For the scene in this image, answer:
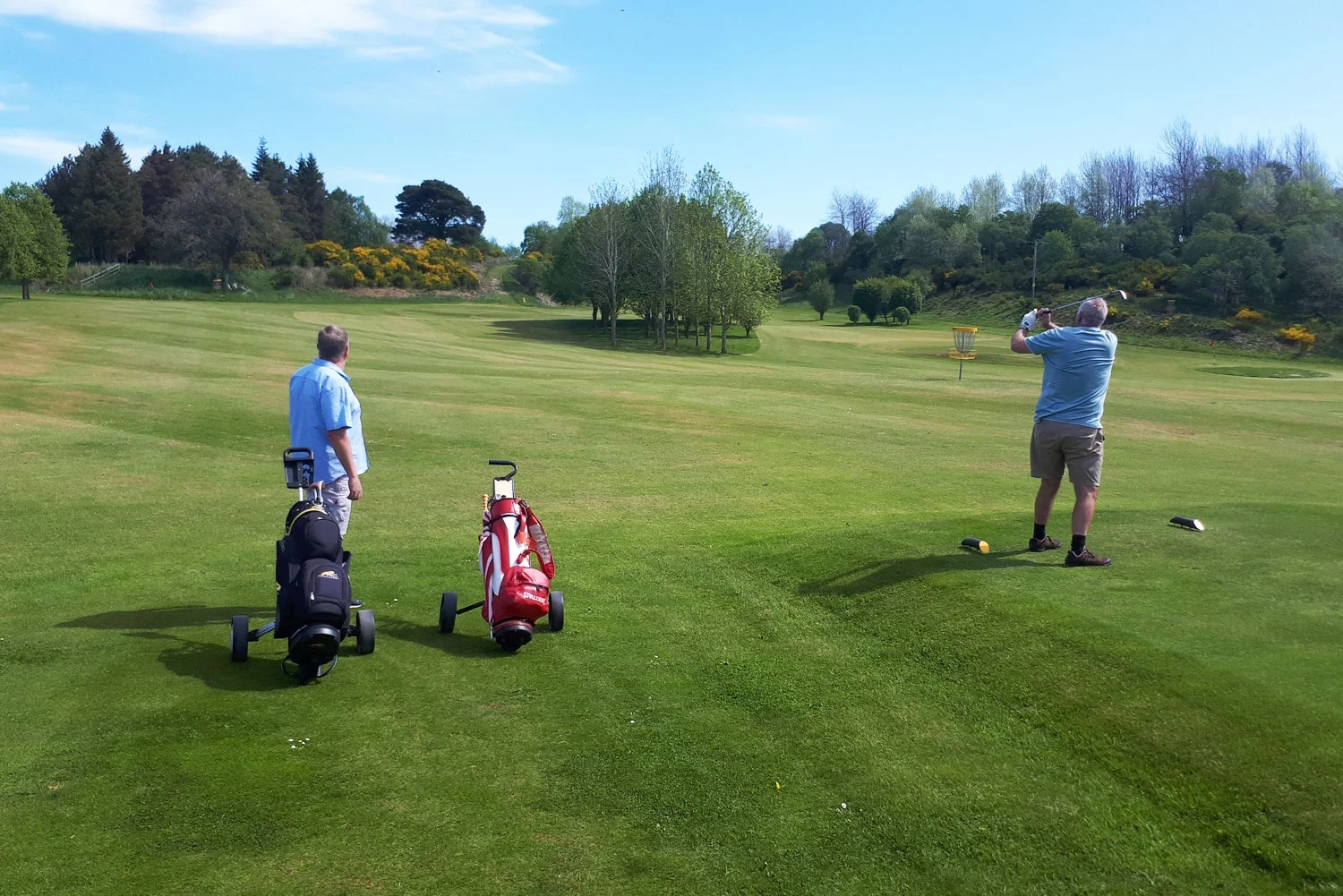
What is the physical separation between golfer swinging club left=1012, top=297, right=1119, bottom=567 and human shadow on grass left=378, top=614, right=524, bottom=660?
4911mm

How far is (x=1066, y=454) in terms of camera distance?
924 cm

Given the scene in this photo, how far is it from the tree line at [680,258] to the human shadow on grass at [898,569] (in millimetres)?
59954

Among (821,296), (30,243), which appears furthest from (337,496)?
(821,296)

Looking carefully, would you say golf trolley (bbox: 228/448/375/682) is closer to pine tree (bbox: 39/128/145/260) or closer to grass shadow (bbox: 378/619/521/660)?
grass shadow (bbox: 378/619/521/660)

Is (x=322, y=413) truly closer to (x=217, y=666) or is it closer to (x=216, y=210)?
(x=217, y=666)

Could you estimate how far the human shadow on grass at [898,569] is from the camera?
9.15m

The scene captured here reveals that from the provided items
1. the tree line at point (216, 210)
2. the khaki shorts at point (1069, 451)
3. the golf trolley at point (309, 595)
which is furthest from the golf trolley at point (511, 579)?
the tree line at point (216, 210)

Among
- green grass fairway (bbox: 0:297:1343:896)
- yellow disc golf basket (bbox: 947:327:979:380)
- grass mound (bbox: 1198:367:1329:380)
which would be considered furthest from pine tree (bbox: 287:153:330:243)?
green grass fairway (bbox: 0:297:1343:896)

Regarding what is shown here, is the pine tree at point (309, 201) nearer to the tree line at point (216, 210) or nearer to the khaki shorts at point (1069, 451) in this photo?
the tree line at point (216, 210)

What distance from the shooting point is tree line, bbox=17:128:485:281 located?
88.4 metres

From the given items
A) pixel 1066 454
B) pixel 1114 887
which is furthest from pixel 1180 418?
pixel 1114 887

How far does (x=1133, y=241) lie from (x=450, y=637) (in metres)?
116

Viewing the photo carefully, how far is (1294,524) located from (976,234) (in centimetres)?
12171

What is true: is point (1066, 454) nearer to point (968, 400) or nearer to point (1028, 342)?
point (1028, 342)
